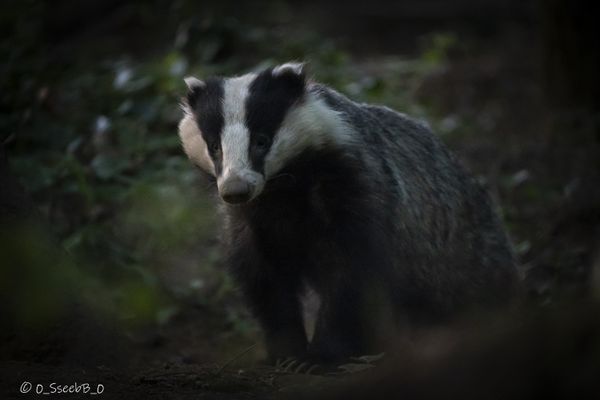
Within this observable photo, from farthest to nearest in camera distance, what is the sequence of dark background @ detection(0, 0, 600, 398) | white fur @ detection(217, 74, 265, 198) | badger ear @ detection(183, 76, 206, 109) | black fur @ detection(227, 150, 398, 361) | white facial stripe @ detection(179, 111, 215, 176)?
badger ear @ detection(183, 76, 206, 109)
white facial stripe @ detection(179, 111, 215, 176)
black fur @ detection(227, 150, 398, 361)
white fur @ detection(217, 74, 265, 198)
dark background @ detection(0, 0, 600, 398)

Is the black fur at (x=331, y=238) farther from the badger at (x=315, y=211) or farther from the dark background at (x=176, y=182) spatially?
the dark background at (x=176, y=182)

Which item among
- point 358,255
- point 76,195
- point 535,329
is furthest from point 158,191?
point 535,329

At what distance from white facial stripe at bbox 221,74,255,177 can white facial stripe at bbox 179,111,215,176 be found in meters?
0.23

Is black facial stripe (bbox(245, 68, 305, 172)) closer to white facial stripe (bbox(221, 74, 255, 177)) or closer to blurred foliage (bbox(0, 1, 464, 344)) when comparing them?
white facial stripe (bbox(221, 74, 255, 177))

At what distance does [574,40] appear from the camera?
7.11m

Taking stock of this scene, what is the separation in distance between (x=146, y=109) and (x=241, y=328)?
6.37 ft

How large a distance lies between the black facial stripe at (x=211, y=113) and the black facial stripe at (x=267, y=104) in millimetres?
136

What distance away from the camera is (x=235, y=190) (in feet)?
11.5

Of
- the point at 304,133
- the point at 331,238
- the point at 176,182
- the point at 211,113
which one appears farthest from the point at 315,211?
the point at 176,182

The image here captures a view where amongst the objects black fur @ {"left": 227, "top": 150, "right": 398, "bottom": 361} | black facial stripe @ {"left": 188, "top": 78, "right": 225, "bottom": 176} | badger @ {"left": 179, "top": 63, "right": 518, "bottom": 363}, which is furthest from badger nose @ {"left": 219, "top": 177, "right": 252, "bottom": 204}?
black fur @ {"left": 227, "top": 150, "right": 398, "bottom": 361}

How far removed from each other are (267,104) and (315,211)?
1.65 ft

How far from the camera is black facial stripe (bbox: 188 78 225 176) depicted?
151 inches

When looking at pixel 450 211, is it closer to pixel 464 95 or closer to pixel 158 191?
pixel 158 191

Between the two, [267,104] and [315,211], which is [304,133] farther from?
[315,211]
